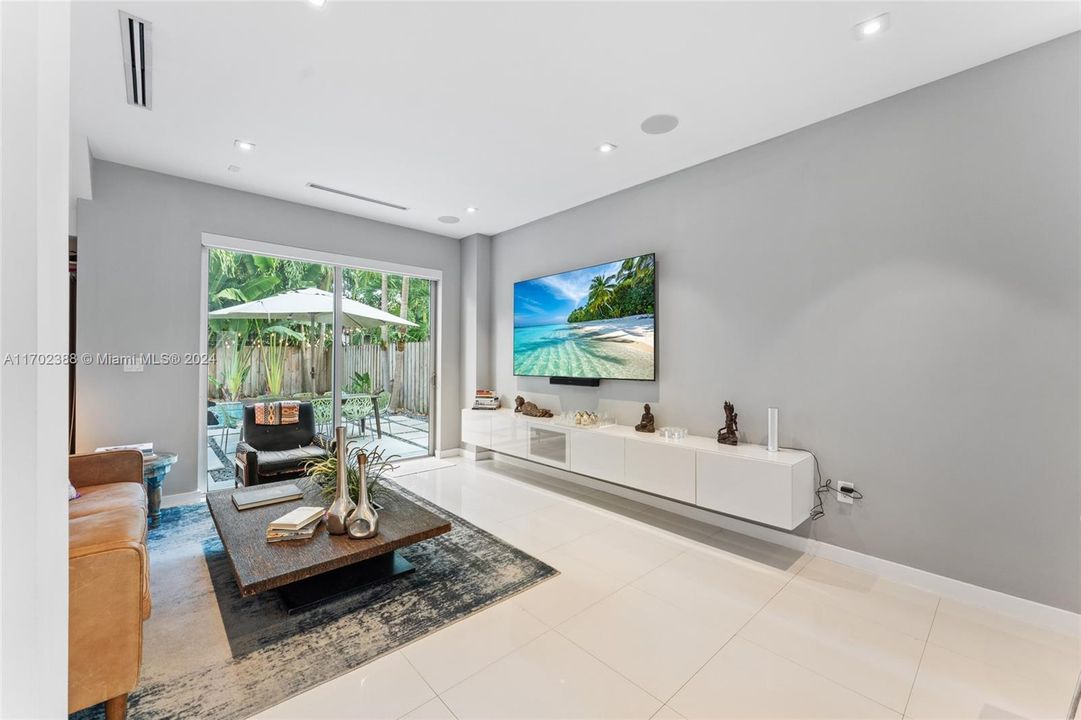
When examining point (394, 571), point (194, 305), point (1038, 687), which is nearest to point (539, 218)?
point (194, 305)

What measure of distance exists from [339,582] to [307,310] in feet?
9.95

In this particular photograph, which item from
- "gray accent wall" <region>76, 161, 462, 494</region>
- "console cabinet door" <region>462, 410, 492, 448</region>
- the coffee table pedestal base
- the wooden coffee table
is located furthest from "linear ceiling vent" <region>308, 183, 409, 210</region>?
the coffee table pedestal base

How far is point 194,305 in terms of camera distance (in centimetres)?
393

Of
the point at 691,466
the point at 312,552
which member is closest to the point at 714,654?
the point at 691,466

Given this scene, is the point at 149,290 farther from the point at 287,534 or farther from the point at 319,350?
the point at 287,534

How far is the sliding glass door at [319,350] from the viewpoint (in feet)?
13.8

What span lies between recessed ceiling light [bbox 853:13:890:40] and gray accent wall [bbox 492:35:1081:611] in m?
0.70

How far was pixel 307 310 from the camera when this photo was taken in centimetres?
463

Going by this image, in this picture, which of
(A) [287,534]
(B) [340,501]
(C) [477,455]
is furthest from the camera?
(C) [477,455]

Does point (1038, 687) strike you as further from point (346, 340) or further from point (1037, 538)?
point (346, 340)

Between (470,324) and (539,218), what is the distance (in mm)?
1503

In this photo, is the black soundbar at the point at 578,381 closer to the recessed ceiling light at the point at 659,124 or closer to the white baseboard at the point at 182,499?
the recessed ceiling light at the point at 659,124

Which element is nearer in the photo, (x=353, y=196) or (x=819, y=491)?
(x=819, y=491)

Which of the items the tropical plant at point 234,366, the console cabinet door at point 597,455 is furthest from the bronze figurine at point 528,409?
the tropical plant at point 234,366
